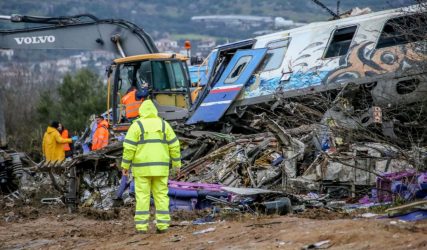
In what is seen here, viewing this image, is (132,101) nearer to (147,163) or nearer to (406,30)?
(406,30)

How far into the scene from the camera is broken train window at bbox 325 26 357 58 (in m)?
17.7

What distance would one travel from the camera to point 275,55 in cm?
1875

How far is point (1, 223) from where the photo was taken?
50.7 ft

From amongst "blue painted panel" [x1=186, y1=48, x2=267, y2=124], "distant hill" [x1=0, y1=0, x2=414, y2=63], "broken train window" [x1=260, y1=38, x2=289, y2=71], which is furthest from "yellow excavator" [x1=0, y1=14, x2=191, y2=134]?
"distant hill" [x1=0, y1=0, x2=414, y2=63]

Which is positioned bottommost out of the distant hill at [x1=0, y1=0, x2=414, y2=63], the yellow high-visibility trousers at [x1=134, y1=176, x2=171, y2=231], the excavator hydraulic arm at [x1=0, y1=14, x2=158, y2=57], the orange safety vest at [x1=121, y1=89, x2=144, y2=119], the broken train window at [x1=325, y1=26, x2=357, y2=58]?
the yellow high-visibility trousers at [x1=134, y1=176, x2=171, y2=231]

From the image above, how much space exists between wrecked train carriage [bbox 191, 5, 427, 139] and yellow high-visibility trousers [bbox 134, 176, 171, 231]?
3812 mm

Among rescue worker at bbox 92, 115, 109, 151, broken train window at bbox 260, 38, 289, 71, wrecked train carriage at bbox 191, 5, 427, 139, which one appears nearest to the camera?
wrecked train carriage at bbox 191, 5, 427, 139

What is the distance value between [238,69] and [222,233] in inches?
337

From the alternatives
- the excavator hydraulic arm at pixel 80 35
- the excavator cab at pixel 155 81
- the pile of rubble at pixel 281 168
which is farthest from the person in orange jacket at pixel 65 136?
the pile of rubble at pixel 281 168

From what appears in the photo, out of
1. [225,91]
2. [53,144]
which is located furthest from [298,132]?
[53,144]

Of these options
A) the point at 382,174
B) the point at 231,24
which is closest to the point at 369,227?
the point at 382,174

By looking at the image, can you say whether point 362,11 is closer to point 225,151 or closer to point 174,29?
point 225,151

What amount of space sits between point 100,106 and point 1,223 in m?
26.0

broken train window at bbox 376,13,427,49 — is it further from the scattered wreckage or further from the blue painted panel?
the blue painted panel
